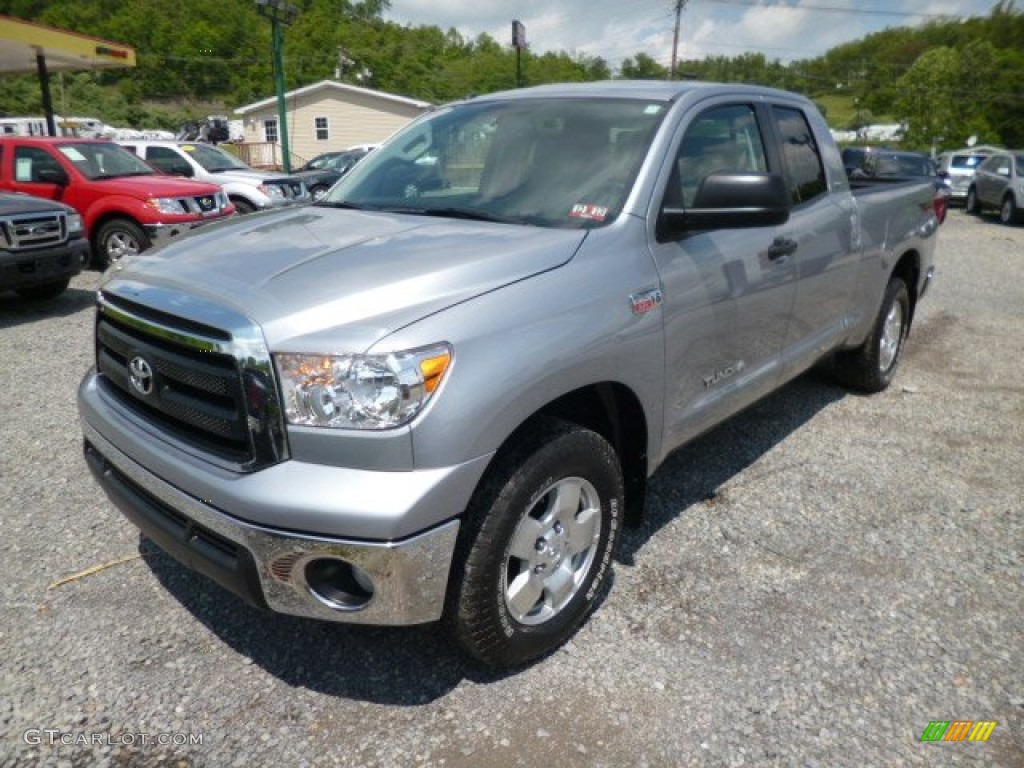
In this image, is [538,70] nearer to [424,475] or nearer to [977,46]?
[977,46]

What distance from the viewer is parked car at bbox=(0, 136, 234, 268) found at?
8.99 meters

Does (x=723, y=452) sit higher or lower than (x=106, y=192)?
lower

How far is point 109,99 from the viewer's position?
220 feet

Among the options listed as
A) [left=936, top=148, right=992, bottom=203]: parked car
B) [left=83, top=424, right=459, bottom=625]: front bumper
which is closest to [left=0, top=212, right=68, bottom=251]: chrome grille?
[left=83, top=424, right=459, bottom=625]: front bumper

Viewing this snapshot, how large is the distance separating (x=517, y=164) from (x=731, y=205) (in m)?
0.90

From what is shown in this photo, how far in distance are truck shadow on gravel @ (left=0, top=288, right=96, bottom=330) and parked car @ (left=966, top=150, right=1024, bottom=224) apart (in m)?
18.4

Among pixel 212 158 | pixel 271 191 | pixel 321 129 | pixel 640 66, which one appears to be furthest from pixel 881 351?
pixel 640 66

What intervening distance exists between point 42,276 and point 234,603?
18.9 ft

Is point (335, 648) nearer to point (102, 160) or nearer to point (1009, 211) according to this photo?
point (102, 160)

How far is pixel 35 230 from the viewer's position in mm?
Answer: 7074

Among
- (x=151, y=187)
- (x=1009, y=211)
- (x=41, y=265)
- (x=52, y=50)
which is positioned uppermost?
(x=52, y=50)

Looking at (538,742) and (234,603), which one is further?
(234,603)

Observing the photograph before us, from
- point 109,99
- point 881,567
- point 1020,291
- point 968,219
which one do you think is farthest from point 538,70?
point 881,567

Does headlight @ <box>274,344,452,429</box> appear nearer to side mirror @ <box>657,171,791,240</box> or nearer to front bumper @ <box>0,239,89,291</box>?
side mirror @ <box>657,171,791,240</box>
